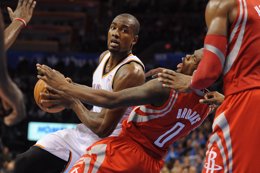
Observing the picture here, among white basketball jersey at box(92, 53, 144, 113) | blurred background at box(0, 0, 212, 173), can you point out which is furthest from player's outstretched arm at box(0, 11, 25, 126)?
blurred background at box(0, 0, 212, 173)

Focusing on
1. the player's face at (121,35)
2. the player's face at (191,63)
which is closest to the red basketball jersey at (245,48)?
the player's face at (191,63)

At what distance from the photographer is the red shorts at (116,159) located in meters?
4.50

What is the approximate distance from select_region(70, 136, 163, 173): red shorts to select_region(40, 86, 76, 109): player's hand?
48 centimetres

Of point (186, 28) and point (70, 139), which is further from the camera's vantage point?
point (186, 28)

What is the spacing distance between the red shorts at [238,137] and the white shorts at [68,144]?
1.64 m

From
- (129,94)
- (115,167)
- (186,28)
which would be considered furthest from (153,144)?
(186,28)

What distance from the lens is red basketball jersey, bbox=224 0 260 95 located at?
3826 mm

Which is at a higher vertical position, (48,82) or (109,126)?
(48,82)

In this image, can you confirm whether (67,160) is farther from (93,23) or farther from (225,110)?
(93,23)

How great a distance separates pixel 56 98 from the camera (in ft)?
14.2

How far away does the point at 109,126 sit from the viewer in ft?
14.9

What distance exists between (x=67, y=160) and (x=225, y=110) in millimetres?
1918

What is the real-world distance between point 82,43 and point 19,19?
14.2m

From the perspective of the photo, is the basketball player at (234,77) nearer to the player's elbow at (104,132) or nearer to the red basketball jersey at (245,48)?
the red basketball jersey at (245,48)
